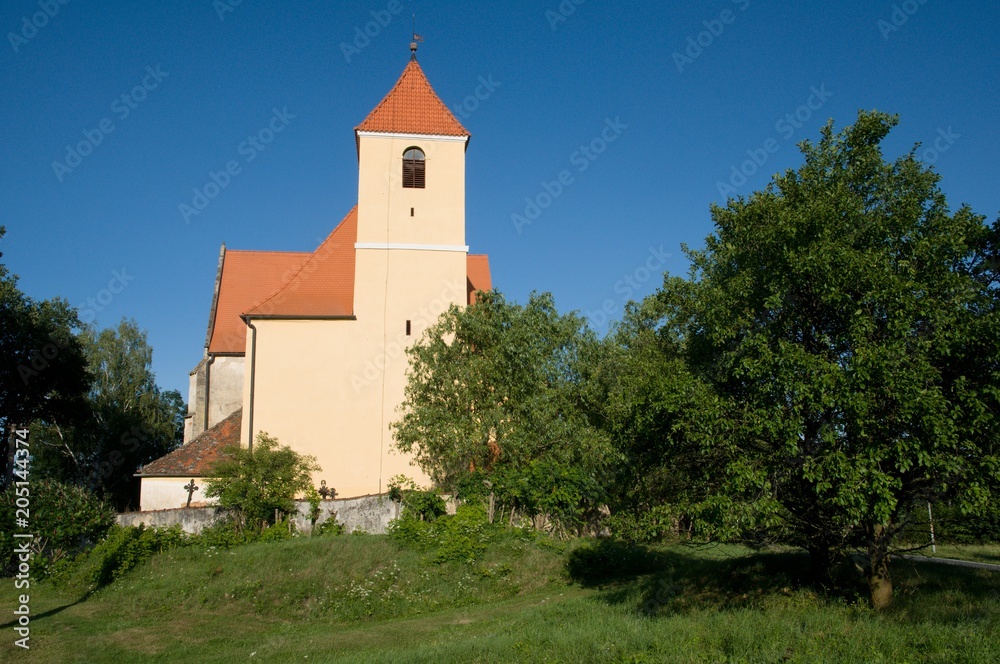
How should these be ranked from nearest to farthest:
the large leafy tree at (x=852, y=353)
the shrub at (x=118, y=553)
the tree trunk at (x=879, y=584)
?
the large leafy tree at (x=852, y=353) < the tree trunk at (x=879, y=584) < the shrub at (x=118, y=553)

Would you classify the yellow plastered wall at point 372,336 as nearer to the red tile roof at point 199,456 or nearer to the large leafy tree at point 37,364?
the red tile roof at point 199,456

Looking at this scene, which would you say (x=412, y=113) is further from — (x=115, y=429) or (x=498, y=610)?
(x=115, y=429)

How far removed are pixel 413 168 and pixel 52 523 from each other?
605 inches

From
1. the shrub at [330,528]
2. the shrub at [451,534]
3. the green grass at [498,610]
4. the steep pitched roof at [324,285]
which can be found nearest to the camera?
the green grass at [498,610]

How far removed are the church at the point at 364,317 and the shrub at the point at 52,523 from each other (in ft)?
13.8

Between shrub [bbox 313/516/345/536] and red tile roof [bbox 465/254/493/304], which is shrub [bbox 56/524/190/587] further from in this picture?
red tile roof [bbox 465/254/493/304]

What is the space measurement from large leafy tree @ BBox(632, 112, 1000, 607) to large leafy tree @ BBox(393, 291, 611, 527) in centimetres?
953

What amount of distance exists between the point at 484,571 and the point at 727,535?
9.07 m

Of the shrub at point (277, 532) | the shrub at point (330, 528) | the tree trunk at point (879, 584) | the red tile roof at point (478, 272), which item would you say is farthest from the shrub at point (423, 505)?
the tree trunk at point (879, 584)

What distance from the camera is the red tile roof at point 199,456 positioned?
910 inches

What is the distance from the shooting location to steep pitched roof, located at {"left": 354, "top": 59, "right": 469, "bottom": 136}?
82.6ft

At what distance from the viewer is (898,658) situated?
8.19 meters

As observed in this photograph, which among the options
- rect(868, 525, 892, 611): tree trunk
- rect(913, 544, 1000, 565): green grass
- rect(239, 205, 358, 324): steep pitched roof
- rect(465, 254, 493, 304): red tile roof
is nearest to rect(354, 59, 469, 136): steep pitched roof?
rect(239, 205, 358, 324): steep pitched roof

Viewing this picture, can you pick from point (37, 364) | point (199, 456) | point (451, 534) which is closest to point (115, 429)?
point (37, 364)
